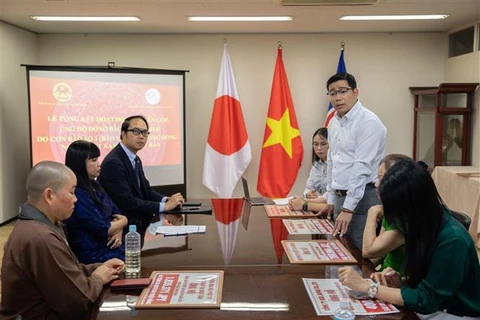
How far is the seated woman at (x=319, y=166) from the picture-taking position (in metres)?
3.41

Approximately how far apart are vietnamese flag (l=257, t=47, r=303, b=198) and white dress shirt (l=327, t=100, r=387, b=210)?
2836 mm

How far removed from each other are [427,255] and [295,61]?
4.51 metres

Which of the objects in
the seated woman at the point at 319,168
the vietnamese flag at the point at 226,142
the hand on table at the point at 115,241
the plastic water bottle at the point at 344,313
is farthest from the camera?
the vietnamese flag at the point at 226,142

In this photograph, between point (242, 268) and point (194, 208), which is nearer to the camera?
point (242, 268)

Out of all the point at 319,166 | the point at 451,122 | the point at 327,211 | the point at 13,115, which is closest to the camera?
the point at 327,211

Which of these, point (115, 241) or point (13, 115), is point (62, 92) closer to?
point (13, 115)

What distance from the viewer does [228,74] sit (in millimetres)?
5488

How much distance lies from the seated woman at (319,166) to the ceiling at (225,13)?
1.32 meters

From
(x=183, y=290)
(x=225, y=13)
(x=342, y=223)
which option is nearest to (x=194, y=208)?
(x=342, y=223)

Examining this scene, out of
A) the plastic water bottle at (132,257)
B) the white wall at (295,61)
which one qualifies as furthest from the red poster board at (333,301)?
the white wall at (295,61)

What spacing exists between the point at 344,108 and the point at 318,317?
59.2 inches

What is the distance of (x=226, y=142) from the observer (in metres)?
5.42

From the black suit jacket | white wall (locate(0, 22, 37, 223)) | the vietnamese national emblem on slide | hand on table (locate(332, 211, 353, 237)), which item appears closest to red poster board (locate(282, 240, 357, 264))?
hand on table (locate(332, 211, 353, 237))

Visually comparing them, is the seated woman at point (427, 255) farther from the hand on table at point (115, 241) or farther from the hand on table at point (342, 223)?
the hand on table at point (115, 241)
